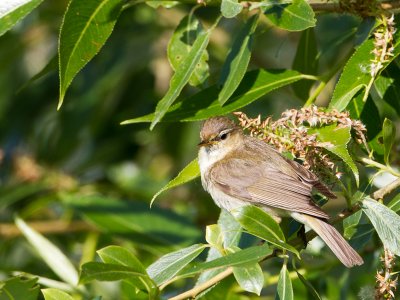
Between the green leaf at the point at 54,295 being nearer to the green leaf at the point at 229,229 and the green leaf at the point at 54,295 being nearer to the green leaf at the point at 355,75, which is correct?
the green leaf at the point at 229,229

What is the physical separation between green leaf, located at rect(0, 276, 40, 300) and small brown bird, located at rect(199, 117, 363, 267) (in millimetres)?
946

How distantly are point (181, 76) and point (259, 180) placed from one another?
35.7 inches

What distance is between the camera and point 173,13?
668 cm

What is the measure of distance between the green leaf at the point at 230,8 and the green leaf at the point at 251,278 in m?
0.89

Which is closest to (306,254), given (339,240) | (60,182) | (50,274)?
(339,240)

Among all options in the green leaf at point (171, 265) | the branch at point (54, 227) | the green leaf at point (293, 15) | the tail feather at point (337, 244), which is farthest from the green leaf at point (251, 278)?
the branch at point (54, 227)

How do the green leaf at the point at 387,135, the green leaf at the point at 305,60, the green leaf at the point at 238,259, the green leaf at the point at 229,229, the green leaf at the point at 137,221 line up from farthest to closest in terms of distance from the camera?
1. the green leaf at the point at 137,221
2. the green leaf at the point at 305,60
3. the green leaf at the point at 229,229
4. the green leaf at the point at 387,135
5. the green leaf at the point at 238,259

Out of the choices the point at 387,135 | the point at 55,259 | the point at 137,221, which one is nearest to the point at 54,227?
the point at 137,221

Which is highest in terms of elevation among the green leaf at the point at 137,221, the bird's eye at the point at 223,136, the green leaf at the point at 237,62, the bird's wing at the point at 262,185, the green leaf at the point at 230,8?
the green leaf at the point at 230,8

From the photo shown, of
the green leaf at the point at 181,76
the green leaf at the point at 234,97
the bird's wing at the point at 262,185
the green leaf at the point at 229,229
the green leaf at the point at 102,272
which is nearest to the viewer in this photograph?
the green leaf at the point at 102,272

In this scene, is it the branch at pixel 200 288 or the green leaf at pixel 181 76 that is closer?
the branch at pixel 200 288

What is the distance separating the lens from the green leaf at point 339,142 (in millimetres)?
2945

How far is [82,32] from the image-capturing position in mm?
3361

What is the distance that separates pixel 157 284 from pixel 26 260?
11.0 feet
